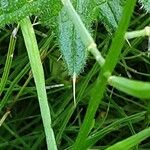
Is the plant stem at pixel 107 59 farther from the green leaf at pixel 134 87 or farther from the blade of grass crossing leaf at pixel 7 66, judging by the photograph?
the blade of grass crossing leaf at pixel 7 66

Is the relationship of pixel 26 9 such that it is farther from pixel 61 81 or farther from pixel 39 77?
pixel 61 81

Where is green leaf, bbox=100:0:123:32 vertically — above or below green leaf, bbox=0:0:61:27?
below

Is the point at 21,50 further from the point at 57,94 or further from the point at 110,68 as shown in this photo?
the point at 110,68

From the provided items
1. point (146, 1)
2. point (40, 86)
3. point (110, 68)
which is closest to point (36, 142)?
point (40, 86)

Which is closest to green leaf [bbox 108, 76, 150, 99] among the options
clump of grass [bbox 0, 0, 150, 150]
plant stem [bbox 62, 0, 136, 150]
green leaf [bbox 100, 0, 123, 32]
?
plant stem [bbox 62, 0, 136, 150]

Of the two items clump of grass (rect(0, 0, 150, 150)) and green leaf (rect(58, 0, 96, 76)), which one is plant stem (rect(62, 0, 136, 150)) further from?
green leaf (rect(58, 0, 96, 76))
